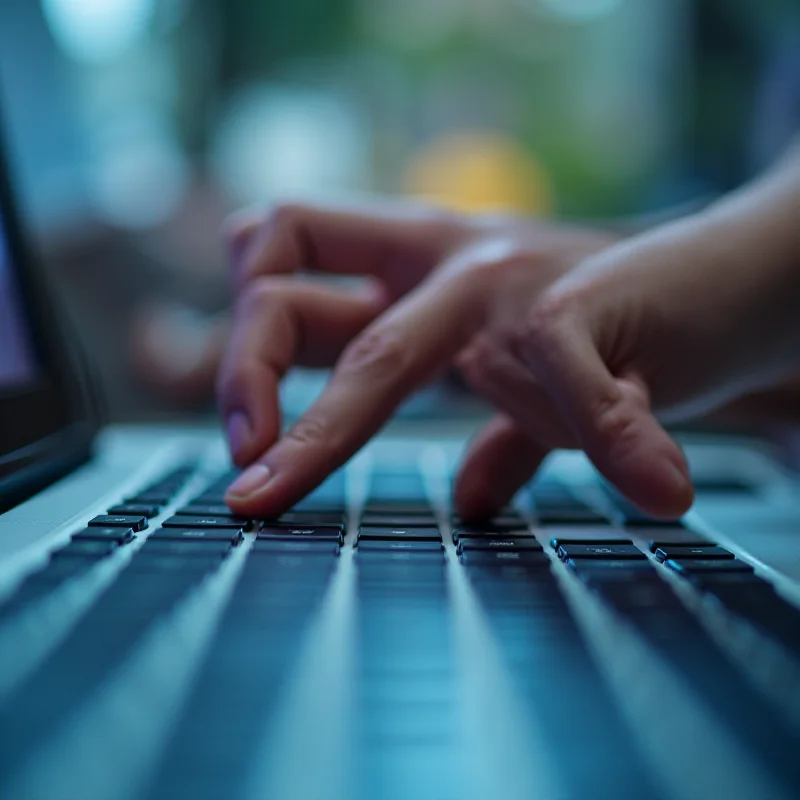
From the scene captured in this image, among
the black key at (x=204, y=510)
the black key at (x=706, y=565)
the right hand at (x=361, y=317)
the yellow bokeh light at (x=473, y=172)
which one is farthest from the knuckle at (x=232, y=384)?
the yellow bokeh light at (x=473, y=172)

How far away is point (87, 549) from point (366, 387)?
0.68 ft

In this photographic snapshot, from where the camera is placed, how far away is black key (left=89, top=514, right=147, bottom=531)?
1.52 ft

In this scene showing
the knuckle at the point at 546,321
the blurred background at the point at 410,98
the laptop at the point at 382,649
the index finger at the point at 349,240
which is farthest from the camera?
the blurred background at the point at 410,98

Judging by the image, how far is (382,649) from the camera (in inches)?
12.2

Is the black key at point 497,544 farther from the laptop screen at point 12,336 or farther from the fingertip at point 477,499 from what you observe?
the laptop screen at point 12,336

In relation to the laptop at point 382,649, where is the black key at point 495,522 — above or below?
below

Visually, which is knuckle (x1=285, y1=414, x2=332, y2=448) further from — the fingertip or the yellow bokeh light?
the yellow bokeh light

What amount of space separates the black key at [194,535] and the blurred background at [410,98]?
2.70 meters

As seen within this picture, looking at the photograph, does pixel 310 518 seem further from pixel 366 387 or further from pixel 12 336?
pixel 12 336

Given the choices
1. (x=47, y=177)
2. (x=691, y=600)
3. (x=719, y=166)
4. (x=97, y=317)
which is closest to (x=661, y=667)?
(x=691, y=600)

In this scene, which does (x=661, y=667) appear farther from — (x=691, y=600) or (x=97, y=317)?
(x=97, y=317)

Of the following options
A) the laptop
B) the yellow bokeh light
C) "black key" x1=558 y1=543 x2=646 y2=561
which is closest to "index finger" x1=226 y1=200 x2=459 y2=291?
the laptop

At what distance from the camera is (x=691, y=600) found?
15.1 inches

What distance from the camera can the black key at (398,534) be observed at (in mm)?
478
